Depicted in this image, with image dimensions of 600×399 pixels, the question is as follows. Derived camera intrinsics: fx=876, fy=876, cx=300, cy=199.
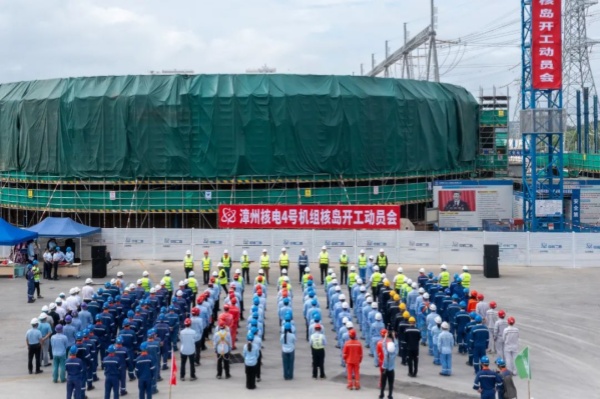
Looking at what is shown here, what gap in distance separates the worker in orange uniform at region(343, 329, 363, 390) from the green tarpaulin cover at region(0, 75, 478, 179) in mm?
26777

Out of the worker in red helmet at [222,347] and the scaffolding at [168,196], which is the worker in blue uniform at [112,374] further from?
the scaffolding at [168,196]

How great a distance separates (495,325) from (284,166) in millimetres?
25574

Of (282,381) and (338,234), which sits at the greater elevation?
(338,234)

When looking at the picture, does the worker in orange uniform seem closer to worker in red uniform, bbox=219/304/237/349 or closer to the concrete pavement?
the concrete pavement

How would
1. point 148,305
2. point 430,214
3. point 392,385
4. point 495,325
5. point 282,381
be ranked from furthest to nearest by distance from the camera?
point 430,214 < point 148,305 < point 495,325 < point 282,381 < point 392,385

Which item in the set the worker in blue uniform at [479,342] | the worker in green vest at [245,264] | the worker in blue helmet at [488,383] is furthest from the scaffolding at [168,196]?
the worker in blue helmet at [488,383]

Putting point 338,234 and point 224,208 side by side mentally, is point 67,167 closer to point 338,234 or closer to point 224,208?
point 224,208

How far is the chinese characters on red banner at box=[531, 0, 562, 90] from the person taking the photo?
1660 inches

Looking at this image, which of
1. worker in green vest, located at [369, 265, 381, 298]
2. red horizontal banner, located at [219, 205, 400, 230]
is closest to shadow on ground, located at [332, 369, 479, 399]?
worker in green vest, located at [369, 265, 381, 298]

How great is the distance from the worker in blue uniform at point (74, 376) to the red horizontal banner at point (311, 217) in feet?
69.5

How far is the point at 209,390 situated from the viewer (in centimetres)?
1933

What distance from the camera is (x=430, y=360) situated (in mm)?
22047

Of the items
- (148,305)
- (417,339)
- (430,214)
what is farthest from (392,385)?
(430,214)

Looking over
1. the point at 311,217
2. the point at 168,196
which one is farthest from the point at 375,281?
the point at 168,196
